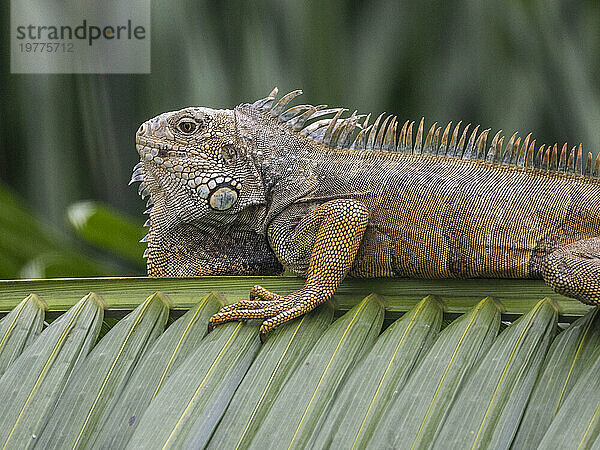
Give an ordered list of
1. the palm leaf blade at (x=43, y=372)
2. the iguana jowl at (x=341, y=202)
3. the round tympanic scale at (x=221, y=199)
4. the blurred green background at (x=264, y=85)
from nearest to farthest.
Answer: the palm leaf blade at (x=43, y=372) < the iguana jowl at (x=341, y=202) < the round tympanic scale at (x=221, y=199) < the blurred green background at (x=264, y=85)

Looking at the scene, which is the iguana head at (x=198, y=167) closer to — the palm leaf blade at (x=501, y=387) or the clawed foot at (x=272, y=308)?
the clawed foot at (x=272, y=308)

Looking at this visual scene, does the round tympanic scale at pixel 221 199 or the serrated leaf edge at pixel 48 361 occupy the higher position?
the round tympanic scale at pixel 221 199

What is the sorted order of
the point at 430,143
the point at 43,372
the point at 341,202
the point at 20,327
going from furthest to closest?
1. the point at 430,143
2. the point at 341,202
3. the point at 20,327
4. the point at 43,372

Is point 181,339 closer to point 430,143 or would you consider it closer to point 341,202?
point 341,202

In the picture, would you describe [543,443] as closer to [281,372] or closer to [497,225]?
[281,372]

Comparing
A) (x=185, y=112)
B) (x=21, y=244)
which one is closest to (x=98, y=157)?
(x=21, y=244)

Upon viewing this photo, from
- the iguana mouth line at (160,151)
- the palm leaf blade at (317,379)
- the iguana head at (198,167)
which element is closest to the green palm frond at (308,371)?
the palm leaf blade at (317,379)

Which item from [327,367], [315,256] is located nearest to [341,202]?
[315,256]
